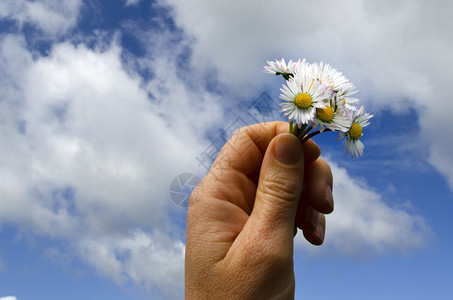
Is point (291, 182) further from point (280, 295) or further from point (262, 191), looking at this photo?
point (280, 295)

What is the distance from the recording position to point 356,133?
3896 mm

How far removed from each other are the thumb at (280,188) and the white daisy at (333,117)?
0.32 metres

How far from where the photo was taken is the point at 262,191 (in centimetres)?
365

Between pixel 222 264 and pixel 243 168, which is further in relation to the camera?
pixel 243 168

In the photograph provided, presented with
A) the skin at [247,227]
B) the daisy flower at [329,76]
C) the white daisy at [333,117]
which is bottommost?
the skin at [247,227]

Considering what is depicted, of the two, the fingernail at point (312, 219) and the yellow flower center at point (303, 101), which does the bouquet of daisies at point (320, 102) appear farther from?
the fingernail at point (312, 219)

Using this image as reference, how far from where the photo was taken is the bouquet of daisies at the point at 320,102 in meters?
3.45

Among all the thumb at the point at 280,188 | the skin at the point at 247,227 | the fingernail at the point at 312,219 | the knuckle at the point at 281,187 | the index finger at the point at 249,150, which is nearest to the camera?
the skin at the point at 247,227

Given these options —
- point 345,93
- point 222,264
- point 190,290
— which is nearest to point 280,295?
point 222,264

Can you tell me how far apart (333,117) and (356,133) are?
0.48 m

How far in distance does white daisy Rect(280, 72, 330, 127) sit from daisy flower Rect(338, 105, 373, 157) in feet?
1.96

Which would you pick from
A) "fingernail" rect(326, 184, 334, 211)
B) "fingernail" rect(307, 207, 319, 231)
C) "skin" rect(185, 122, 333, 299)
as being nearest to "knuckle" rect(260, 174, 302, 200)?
"skin" rect(185, 122, 333, 299)

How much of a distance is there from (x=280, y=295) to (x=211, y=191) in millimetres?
1418

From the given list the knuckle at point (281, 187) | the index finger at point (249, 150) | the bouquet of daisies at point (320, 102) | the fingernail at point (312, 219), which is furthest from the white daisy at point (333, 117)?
the fingernail at point (312, 219)
